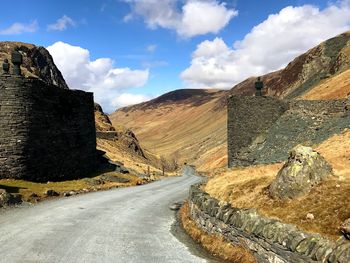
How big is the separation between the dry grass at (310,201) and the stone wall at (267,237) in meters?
0.69

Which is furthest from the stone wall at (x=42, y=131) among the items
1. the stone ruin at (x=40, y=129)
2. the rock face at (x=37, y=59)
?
the rock face at (x=37, y=59)

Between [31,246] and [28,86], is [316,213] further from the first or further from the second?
[28,86]

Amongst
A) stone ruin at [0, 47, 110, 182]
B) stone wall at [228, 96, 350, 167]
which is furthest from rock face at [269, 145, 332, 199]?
stone ruin at [0, 47, 110, 182]

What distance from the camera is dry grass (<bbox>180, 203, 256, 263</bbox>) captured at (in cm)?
1605

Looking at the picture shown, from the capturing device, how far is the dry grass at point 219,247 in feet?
52.6

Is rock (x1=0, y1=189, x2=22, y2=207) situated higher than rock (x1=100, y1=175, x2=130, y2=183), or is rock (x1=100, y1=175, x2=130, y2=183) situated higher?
rock (x1=0, y1=189, x2=22, y2=207)

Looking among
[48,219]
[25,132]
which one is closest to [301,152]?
[48,219]

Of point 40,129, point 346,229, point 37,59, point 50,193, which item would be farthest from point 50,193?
point 37,59

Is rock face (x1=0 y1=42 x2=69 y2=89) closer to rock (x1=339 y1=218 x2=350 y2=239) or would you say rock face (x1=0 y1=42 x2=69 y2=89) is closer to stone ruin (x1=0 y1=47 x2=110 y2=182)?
stone ruin (x1=0 y1=47 x2=110 y2=182)

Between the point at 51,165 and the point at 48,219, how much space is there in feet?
64.4

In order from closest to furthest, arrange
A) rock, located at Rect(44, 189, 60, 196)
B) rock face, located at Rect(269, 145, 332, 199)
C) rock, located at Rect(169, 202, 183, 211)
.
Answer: rock face, located at Rect(269, 145, 332, 199) → rock, located at Rect(169, 202, 183, 211) → rock, located at Rect(44, 189, 60, 196)

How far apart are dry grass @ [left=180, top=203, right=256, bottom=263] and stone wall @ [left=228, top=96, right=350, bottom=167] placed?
66.2 ft

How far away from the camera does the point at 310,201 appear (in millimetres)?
16547

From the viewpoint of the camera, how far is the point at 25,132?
3934cm
